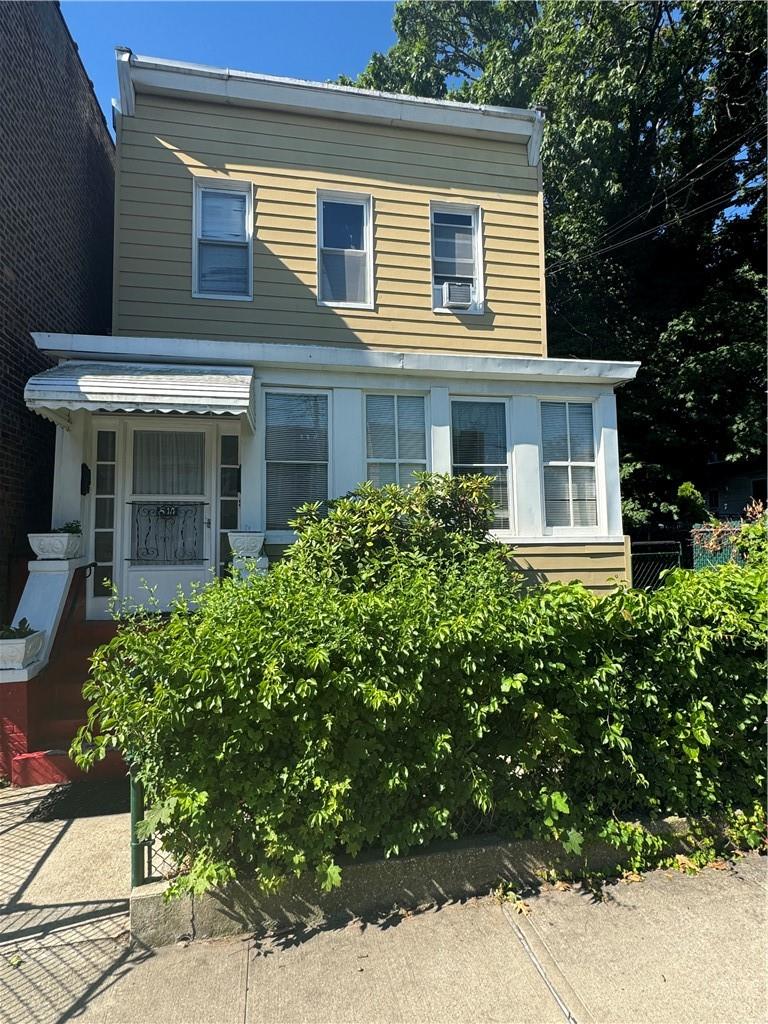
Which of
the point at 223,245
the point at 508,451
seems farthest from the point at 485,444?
the point at 223,245

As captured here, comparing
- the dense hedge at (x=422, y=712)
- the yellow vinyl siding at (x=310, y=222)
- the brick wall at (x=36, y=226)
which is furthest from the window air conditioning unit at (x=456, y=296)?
the dense hedge at (x=422, y=712)

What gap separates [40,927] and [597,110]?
56.2ft

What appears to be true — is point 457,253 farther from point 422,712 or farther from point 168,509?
point 422,712

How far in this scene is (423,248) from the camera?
7840mm

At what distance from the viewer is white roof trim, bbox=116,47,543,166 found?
7062mm

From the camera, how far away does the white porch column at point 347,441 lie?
22.3ft

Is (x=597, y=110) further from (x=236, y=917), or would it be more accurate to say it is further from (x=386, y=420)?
(x=236, y=917)

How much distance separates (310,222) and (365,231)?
0.74 metres

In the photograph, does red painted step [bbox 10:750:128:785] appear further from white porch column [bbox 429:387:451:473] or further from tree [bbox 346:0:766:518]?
tree [bbox 346:0:766:518]

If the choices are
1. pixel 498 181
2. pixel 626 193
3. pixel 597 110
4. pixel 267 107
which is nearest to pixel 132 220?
pixel 267 107

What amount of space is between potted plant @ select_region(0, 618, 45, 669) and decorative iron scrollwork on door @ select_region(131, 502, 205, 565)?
166 centimetres

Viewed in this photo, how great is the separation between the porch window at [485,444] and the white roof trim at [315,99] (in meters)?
3.90

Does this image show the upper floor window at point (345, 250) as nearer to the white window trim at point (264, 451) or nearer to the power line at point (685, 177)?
the white window trim at point (264, 451)

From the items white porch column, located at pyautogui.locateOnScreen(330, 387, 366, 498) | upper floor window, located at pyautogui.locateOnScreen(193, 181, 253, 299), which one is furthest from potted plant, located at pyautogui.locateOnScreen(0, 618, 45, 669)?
upper floor window, located at pyautogui.locateOnScreen(193, 181, 253, 299)
